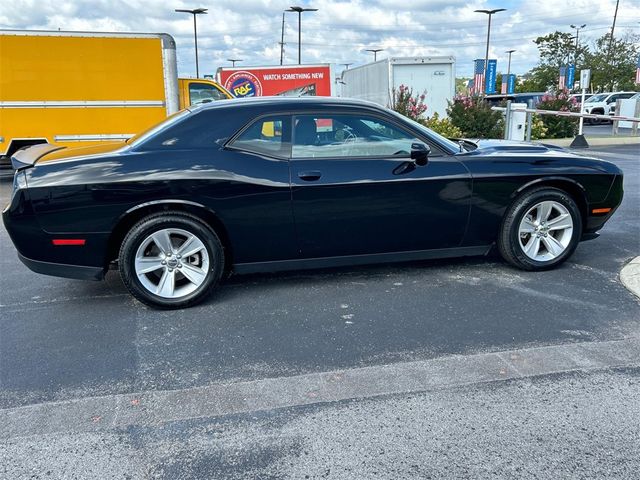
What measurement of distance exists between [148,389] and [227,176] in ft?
5.65

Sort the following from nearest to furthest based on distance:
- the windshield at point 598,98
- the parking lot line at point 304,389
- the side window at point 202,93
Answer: the parking lot line at point 304,389, the side window at point 202,93, the windshield at point 598,98

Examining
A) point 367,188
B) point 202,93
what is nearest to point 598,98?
point 202,93

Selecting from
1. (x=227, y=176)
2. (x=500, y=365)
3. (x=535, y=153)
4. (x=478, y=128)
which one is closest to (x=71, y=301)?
(x=227, y=176)

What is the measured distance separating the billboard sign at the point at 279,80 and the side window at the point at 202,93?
662cm

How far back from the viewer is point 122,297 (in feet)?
15.1

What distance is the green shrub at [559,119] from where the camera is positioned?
735 inches

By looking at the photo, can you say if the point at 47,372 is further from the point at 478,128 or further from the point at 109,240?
the point at 478,128

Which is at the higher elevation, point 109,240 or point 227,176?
point 227,176

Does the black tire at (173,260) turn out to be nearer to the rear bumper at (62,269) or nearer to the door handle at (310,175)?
the rear bumper at (62,269)

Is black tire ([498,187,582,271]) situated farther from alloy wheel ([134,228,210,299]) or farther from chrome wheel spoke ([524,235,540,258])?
alloy wheel ([134,228,210,299])

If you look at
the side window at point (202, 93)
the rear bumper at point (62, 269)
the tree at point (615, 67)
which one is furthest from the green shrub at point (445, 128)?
the tree at point (615, 67)

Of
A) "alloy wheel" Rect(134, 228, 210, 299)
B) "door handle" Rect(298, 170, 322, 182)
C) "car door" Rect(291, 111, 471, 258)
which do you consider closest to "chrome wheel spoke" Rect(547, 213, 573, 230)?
"car door" Rect(291, 111, 471, 258)

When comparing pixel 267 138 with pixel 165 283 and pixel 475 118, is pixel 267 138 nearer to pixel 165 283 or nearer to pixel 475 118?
pixel 165 283

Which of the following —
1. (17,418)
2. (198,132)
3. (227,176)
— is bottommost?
(17,418)
